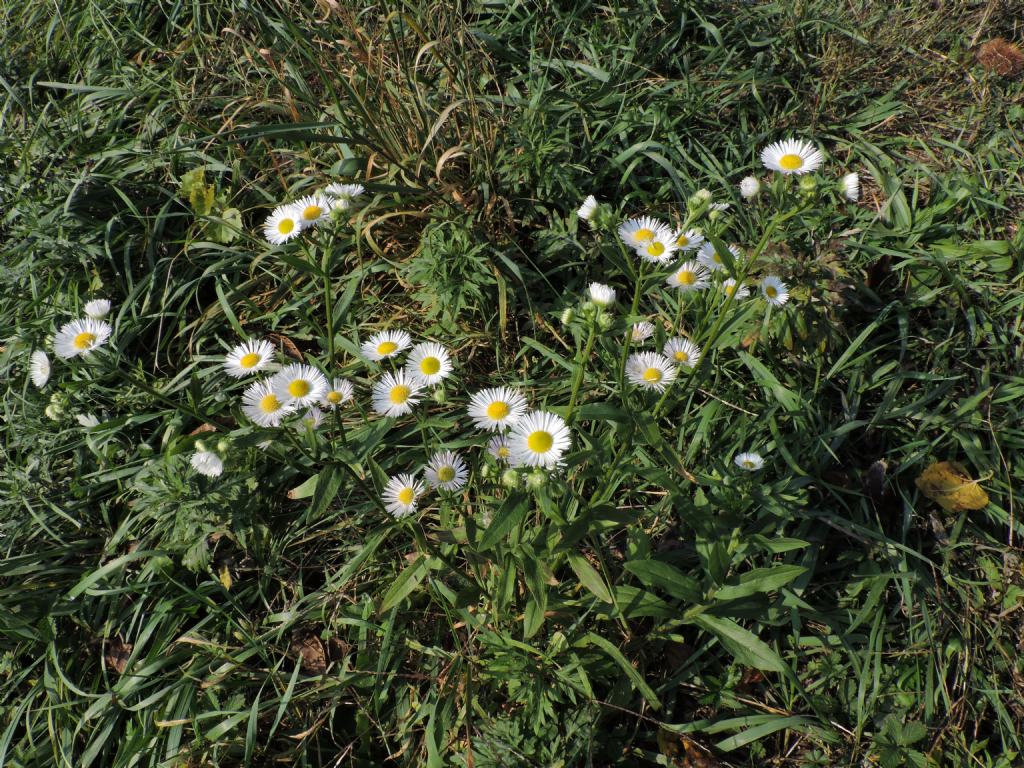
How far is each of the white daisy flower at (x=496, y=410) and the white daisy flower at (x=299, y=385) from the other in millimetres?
352

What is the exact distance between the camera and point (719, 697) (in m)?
1.78

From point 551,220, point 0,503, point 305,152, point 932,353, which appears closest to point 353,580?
point 0,503

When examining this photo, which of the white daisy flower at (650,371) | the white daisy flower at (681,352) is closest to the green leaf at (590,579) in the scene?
the white daisy flower at (650,371)

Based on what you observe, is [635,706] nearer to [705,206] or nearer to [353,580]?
[353,580]

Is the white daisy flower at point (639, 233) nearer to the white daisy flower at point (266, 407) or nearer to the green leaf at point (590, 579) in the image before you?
the green leaf at point (590, 579)

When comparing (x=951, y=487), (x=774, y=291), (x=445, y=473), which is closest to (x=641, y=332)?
(x=774, y=291)

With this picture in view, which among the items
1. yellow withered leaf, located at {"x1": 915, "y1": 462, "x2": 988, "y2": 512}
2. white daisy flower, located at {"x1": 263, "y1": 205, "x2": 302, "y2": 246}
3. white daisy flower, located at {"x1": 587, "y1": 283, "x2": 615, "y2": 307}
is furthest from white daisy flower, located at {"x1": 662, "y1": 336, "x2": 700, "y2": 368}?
white daisy flower, located at {"x1": 263, "y1": 205, "x2": 302, "y2": 246}

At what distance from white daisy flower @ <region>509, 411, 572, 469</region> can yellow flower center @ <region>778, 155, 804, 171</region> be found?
89 centimetres

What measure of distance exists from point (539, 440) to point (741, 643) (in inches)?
24.7

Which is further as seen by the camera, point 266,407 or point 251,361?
point 251,361

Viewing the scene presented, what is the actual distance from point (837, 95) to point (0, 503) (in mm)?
3183

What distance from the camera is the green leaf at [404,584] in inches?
65.3

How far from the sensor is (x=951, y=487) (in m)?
1.94

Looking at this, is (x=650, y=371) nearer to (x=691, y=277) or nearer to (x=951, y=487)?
(x=691, y=277)
